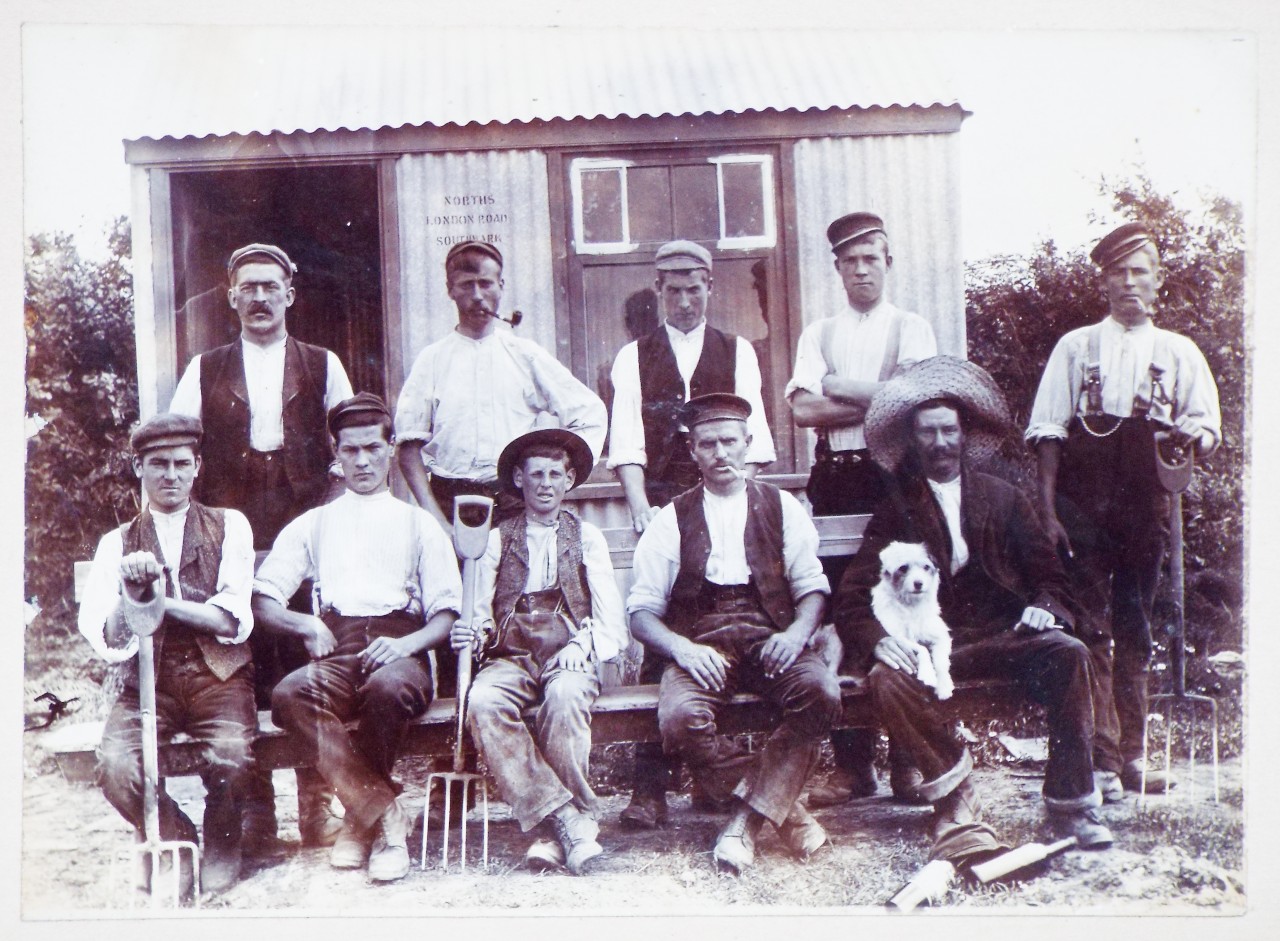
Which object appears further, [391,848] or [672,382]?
[672,382]

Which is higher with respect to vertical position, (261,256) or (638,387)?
(261,256)

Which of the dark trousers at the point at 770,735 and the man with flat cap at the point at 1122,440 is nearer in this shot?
the dark trousers at the point at 770,735

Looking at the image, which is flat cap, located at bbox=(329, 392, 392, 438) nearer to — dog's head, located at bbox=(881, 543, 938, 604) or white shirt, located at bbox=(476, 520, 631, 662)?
white shirt, located at bbox=(476, 520, 631, 662)

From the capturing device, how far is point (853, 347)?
152 inches

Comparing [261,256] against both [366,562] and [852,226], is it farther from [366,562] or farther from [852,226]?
[852,226]

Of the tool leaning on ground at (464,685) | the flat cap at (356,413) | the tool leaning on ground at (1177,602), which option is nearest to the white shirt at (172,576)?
the flat cap at (356,413)

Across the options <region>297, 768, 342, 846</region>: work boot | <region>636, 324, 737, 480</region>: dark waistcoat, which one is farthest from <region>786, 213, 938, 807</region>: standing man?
<region>297, 768, 342, 846</region>: work boot

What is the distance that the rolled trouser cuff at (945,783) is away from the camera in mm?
3605

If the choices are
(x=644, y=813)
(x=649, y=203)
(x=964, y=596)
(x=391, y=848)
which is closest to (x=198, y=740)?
(x=391, y=848)

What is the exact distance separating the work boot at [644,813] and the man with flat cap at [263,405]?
1.09m

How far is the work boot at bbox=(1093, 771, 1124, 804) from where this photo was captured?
148 inches

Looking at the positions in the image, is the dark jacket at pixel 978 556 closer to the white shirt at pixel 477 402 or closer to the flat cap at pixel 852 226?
the flat cap at pixel 852 226

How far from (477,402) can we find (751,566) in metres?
1.09

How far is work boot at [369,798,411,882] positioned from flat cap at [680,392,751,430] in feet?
5.21
